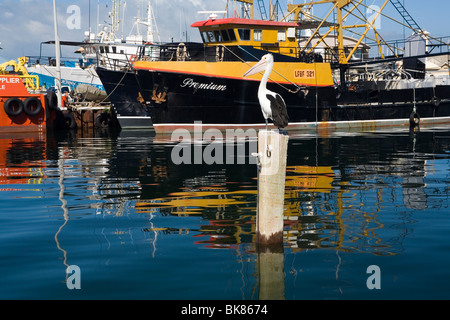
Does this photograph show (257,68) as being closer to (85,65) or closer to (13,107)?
(13,107)

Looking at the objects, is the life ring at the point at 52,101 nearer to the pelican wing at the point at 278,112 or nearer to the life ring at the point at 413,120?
the life ring at the point at 413,120

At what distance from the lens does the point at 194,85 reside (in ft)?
86.3

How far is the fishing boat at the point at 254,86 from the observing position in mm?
26500

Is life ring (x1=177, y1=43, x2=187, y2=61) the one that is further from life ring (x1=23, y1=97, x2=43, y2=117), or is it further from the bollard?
the bollard

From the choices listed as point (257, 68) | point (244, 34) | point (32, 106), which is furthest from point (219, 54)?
point (257, 68)

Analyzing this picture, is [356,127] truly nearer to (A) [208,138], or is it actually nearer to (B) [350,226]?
(A) [208,138]

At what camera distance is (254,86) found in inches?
1063

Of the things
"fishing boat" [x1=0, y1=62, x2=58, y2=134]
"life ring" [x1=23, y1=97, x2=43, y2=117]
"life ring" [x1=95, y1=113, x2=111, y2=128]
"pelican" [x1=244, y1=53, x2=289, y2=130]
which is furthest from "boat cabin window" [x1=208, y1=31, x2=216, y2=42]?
"pelican" [x1=244, y1=53, x2=289, y2=130]

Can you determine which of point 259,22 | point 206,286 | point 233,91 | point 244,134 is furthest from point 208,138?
point 206,286

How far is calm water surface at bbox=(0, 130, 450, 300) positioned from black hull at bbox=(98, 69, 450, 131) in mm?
11976

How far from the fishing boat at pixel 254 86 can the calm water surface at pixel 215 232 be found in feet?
39.7

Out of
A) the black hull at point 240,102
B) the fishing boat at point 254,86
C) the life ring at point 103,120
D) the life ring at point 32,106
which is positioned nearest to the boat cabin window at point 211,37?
the fishing boat at point 254,86

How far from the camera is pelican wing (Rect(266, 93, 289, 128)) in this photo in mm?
8826

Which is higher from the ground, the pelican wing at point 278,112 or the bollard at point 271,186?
the pelican wing at point 278,112
